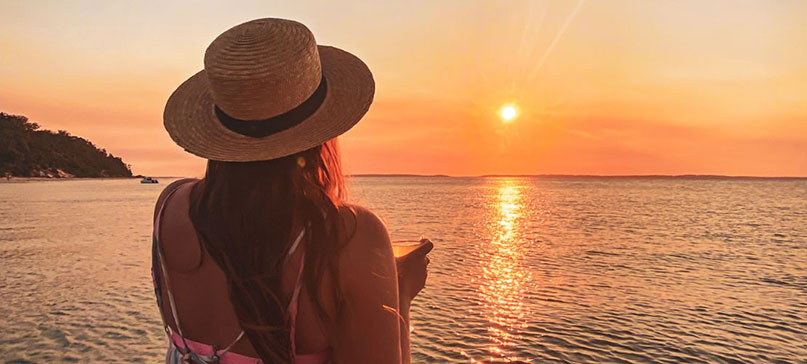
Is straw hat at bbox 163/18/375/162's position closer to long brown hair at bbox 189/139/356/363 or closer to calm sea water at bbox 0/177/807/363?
long brown hair at bbox 189/139/356/363

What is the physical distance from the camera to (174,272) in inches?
65.1

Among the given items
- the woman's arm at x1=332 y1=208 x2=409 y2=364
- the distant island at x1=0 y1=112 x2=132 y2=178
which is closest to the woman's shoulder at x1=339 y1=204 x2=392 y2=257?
the woman's arm at x1=332 y1=208 x2=409 y2=364

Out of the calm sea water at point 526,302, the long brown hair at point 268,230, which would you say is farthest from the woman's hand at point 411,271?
the calm sea water at point 526,302

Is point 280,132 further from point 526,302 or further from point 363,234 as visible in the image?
point 526,302

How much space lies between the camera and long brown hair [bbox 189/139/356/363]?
4.82 feet

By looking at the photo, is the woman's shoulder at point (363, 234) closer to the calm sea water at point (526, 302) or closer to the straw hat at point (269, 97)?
the straw hat at point (269, 97)

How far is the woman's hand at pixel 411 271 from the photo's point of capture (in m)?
1.66

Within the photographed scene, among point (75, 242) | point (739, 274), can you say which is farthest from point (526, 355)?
point (75, 242)

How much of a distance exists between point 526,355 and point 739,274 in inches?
465

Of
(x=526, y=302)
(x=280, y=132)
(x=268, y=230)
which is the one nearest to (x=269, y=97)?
(x=280, y=132)

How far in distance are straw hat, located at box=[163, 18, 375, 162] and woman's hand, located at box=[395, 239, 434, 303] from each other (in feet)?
1.37

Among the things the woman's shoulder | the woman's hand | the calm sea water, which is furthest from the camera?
the calm sea water

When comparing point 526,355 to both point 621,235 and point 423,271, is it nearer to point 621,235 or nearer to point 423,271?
point 423,271

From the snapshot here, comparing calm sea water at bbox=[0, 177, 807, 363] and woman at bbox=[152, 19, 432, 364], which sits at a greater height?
woman at bbox=[152, 19, 432, 364]
